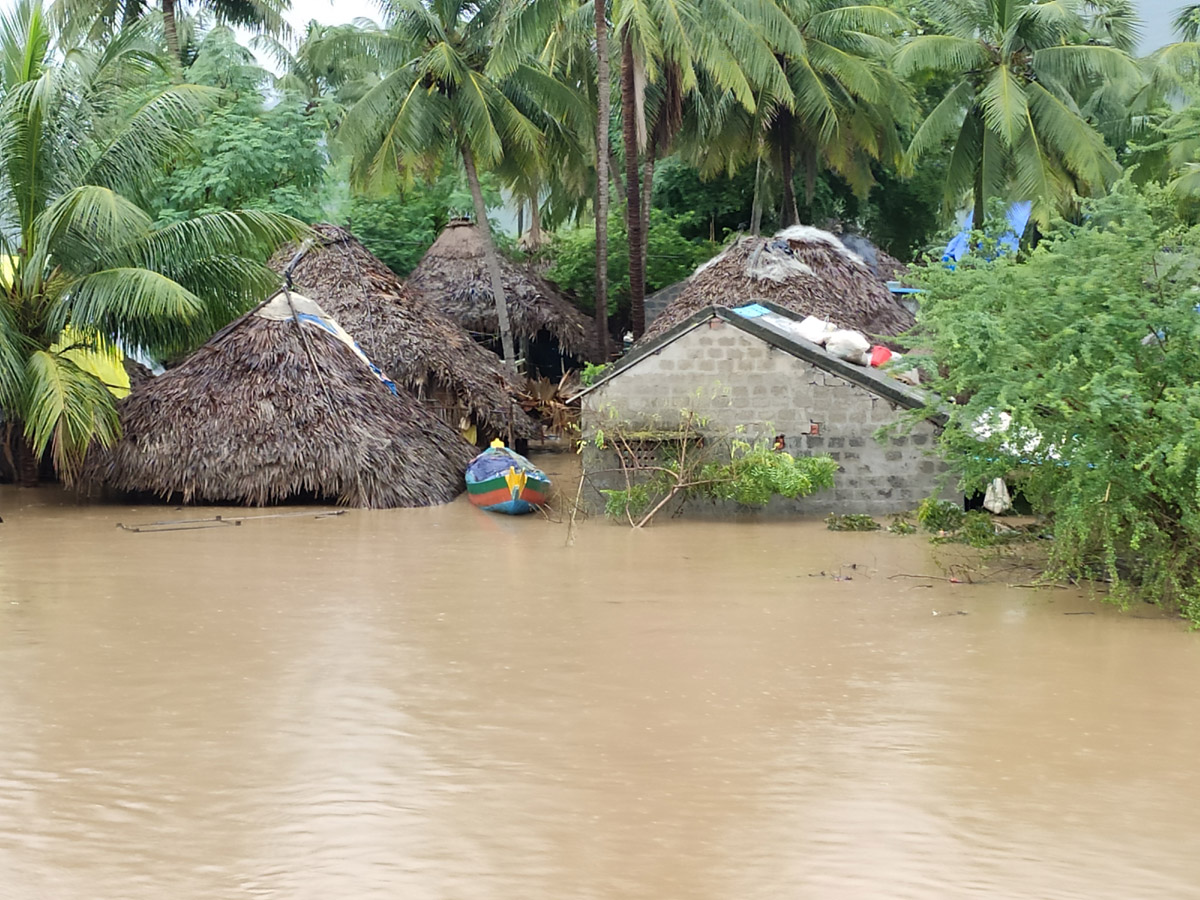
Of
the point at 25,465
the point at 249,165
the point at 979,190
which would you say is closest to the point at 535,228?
the point at 249,165

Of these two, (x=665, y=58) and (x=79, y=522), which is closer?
(x=79, y=522)

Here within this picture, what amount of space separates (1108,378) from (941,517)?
3892 mm

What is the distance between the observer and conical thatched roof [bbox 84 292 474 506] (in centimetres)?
1593

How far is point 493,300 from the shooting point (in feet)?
86.3

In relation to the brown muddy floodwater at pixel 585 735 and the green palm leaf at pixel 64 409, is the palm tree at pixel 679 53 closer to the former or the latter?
the green palm leaf at pixel 64 409

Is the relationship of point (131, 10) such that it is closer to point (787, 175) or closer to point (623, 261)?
point (623, 261)

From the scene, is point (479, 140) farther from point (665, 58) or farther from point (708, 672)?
point (708, 672)

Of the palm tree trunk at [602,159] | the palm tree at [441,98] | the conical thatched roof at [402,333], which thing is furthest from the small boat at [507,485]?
the palm tree trunk at [602,159]

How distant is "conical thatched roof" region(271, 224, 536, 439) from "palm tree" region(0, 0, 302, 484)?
10.5 ft

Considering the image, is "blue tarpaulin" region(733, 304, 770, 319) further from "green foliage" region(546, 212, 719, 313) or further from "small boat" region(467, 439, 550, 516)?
"green foliage" region(546, 212, 719, 313)

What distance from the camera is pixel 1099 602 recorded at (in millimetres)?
Result: 10617

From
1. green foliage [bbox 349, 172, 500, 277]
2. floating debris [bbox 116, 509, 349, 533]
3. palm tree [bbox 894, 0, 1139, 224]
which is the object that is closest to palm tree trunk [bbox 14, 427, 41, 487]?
floating debris [bbox 116, 509, 349, 533]

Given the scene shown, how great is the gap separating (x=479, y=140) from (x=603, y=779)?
16909 mm

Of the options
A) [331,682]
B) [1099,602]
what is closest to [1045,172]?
[1099,602]
